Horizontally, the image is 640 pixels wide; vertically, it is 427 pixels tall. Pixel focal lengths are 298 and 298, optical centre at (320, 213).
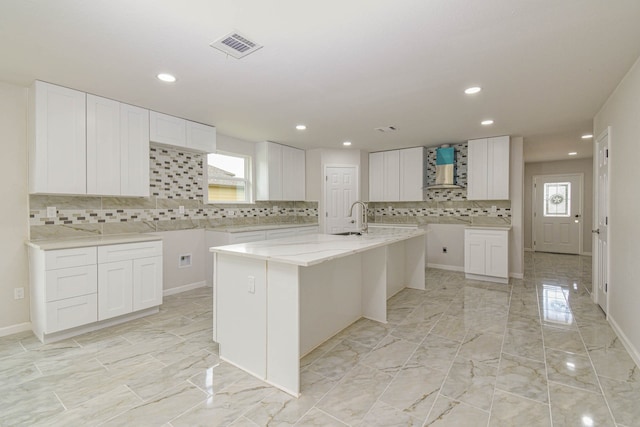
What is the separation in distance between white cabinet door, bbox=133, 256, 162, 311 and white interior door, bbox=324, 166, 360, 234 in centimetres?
330

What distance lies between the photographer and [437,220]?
596 centimetres

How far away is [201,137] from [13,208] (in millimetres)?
2119

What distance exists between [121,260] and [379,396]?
2.79 m

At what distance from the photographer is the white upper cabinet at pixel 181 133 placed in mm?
3680

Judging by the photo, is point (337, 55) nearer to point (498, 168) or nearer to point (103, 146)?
point (103, 146)

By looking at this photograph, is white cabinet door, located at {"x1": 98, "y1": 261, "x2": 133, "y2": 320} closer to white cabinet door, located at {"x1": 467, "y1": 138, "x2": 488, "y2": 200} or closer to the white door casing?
the white door casing

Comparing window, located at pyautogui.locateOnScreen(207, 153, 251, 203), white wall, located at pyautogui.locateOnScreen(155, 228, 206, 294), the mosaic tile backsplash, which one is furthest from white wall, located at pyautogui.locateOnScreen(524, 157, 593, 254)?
white wall, located at pyautogui.locateOnScreen(155, 228, 206, 294)

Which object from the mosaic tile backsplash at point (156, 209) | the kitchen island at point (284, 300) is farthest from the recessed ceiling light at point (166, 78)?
the kitchen island at point (284, 300)

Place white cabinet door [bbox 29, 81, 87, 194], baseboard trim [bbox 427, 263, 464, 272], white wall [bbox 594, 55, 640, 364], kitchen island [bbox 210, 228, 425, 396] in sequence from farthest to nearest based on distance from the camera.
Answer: baseboard trim [bbox 427, 263, 464, 272] < white cabinet door [bbox 29, 81, 87, 194] < white wall [bbox 594, 55, 640, 364] < kitchen island [bbox 210, 228, 425, 396]

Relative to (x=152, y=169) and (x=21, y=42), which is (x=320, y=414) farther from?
(x=152, y=169)

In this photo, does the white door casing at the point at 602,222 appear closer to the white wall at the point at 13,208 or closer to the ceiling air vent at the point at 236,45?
the ceiling air vent at the point at 236,45

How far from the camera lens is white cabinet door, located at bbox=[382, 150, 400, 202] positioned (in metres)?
6.08

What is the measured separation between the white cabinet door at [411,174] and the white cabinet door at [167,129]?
403cm

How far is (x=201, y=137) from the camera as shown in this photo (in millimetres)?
4211
